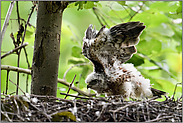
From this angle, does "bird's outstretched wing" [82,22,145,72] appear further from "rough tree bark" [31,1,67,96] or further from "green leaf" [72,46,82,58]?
"green leaf" [72,46,82,58]

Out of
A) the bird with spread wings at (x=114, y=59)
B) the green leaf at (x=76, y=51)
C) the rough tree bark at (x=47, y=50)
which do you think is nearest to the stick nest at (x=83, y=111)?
the rough tree bark at (x=47, y=50)

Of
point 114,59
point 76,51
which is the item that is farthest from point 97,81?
point 76,51

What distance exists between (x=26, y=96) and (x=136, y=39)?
115 centimetres

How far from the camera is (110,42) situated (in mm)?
2170

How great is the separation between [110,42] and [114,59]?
25 cm

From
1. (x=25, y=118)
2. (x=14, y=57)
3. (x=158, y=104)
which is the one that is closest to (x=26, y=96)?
(x=25, y=118)

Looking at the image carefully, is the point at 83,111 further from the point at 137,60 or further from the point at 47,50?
the point at 137,60

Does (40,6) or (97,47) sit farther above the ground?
(40,6)

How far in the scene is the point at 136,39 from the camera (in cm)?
215

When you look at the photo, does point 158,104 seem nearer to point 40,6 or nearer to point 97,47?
point 97,47

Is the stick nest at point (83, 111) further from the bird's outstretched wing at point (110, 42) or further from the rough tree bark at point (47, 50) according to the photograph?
the bird's outstretched wing at point (110, 42)

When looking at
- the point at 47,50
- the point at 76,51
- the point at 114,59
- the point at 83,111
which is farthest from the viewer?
the point at 76,51

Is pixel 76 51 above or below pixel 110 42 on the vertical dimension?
below

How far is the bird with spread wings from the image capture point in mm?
2109
